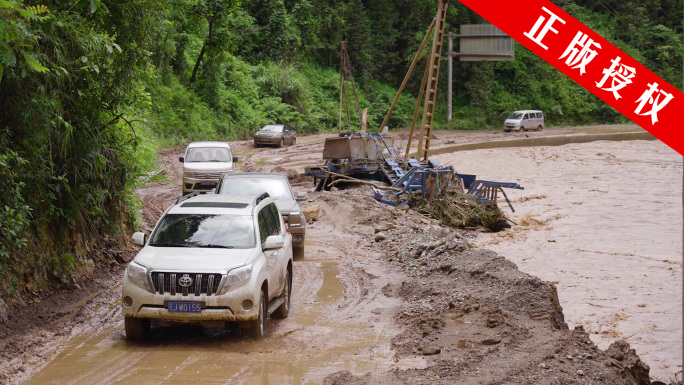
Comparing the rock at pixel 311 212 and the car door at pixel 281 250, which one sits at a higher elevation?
the car door at pixel 281 250

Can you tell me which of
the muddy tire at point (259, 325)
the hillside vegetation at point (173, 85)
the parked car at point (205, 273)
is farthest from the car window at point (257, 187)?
the muddy tire at point (259, 325)

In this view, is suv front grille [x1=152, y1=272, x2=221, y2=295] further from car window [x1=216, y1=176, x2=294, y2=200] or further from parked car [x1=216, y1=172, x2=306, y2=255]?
car window [x1=216, y1=176, x2=294, y2=200]

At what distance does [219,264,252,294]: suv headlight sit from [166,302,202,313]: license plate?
316mm

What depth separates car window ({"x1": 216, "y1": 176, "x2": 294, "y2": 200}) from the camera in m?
14.8

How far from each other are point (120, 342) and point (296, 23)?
51.6 meters

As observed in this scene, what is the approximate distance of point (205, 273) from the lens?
27.4 feet

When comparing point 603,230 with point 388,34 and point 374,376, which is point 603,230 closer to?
Result: point 374,376

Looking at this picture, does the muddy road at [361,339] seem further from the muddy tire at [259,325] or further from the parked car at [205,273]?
the parked car at [205,273]

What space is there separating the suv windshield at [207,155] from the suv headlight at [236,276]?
15.3 meters

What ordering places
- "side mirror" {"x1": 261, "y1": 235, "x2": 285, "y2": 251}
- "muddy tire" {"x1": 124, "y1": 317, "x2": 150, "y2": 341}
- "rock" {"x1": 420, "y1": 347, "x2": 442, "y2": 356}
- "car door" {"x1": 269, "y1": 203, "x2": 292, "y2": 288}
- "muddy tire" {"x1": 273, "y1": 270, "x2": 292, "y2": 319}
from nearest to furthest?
"rock" {"x1": 420, "y1": 347, "x2": 442, "y2": 356} → "muddy tire" {"x1": 124, "y1": 317, "x2": 150, "y2": 341} → "side mirror" {"x1": 261, "y1": 235, "x2": 285, "y2": 251} → "car door" {"x1": 269, "y1": 203, "x2": 292, "y2": 288} → "muddy tire" {"x1": 273, "y1": 270, "x2": 292, "y2": 319}

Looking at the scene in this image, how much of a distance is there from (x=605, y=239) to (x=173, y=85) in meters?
30.2

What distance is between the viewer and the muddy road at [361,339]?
7445mm

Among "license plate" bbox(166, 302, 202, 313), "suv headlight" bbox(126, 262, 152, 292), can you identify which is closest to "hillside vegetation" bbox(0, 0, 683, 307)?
"suv headlight" bbox(126, 262, 152, 292)

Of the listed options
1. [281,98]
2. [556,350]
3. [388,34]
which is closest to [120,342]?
[556,350]
